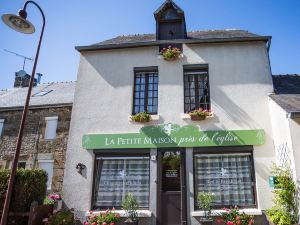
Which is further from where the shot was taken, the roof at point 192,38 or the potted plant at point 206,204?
the roof at point 192,38

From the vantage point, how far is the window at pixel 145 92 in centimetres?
879

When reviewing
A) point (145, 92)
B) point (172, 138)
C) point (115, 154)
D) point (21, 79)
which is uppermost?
point (21, 79)

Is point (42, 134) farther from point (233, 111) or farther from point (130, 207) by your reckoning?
point (233, 111)

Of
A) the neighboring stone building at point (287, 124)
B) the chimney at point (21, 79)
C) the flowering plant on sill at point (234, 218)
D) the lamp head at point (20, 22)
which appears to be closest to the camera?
the lamp head at point (20, 22)

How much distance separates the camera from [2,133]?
46.0 feet

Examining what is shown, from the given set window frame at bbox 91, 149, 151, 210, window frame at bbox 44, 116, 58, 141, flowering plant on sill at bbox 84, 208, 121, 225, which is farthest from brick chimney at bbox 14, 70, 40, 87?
flowering plant on sill at bbox 84, 208, 121, 225

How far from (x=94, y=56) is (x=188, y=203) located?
20.2ft

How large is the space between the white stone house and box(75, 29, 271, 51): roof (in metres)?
0.05

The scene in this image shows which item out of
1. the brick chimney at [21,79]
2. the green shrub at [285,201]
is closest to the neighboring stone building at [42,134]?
the brick chimney at [21,79]

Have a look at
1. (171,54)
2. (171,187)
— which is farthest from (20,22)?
(171,187)

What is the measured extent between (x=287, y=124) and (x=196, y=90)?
3152 millimetres

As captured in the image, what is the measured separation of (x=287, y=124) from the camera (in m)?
6.50

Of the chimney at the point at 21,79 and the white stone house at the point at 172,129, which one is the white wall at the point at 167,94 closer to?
the white stone house at the point at 172,129

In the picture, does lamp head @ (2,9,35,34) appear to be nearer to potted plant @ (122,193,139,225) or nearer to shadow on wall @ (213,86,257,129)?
potted plant @ (122,193,139,225)
